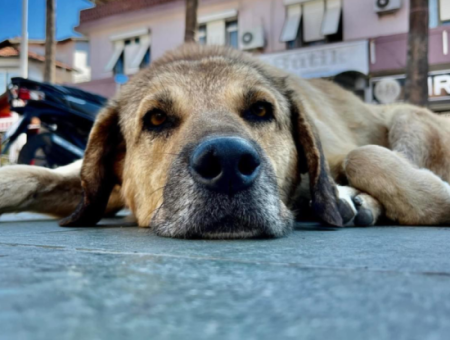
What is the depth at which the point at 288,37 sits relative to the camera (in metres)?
19.1

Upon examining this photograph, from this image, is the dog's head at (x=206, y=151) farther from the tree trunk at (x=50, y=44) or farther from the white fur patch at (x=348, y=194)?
the tree trunk at (x=50, y=44)

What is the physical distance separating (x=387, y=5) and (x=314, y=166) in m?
16.1

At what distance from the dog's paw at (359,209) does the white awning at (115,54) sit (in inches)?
879

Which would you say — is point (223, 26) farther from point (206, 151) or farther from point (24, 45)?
point (206, 151)

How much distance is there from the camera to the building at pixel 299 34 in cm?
1733

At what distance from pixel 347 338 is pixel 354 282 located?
40 centimetres

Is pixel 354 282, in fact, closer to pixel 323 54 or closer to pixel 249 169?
pixel 249 169

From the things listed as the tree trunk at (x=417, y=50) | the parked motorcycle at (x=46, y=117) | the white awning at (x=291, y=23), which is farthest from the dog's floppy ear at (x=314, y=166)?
the white awning at (x=291, y=23)

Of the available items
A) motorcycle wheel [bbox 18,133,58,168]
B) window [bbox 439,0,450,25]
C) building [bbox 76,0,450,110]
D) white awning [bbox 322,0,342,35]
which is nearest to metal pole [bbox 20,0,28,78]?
building [bbox 76,0,450,110]

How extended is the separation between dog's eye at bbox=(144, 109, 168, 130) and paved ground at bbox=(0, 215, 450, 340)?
1732mm

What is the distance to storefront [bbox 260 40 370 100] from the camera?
17531 millimetres

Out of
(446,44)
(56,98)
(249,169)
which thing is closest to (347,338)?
(249,169)

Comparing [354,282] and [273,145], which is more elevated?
[273,145]

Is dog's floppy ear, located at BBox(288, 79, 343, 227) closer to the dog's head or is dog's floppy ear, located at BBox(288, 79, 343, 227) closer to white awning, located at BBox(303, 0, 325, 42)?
the dog's head
